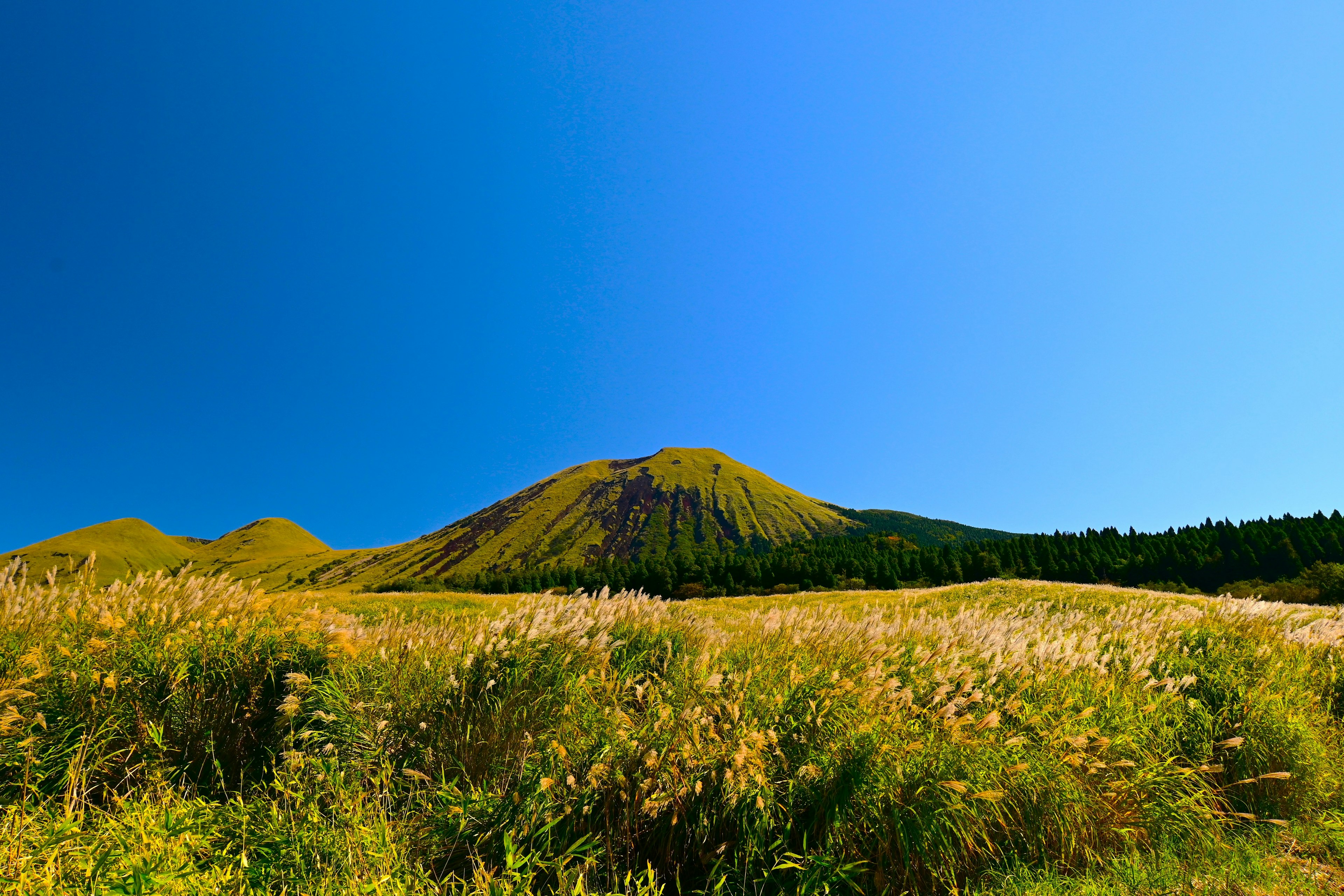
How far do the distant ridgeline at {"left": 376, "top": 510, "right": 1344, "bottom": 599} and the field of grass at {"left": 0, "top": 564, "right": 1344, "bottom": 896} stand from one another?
6972cm

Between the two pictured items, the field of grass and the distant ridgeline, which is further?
the distant ridgeline

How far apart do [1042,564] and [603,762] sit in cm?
11257

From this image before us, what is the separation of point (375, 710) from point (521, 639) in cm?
135

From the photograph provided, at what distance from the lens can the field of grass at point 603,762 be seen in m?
3.38

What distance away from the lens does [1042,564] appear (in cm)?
9306

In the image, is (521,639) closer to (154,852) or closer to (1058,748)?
(154,852)

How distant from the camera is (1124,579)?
9069cm

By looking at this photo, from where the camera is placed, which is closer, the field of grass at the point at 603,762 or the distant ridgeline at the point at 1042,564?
the field of grass at the point at 603,762

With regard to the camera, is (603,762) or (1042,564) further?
(1042,564)

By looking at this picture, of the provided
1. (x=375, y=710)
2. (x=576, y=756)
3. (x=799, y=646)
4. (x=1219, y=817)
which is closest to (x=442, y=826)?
(x=576, y=756)

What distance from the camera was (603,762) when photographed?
155 inches

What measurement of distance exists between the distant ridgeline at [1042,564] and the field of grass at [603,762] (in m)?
69.7

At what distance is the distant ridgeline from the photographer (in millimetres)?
81562

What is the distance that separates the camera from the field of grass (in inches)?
133
